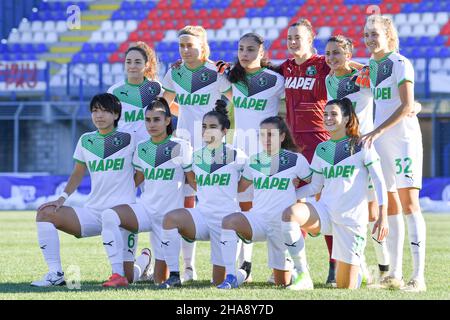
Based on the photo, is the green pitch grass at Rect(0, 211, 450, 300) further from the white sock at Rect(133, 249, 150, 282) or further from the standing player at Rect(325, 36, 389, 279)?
the standing player at Rect(325, 36, 389, 279)

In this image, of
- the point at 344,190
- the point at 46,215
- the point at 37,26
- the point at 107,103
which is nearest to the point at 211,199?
the point at 344,190

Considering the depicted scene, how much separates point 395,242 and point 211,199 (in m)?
1.33

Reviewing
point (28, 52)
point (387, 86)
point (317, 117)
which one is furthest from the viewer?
point (28, 52)

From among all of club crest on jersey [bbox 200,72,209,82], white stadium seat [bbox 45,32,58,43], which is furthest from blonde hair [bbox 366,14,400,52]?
white stadium seat [bbox 45,32,58,43]

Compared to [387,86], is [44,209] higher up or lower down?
lower down

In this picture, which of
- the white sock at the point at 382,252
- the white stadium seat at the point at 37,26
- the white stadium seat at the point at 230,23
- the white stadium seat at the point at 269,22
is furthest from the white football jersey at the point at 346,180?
the white stadium seat at the point at 37,26

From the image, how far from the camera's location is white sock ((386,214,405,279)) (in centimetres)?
666

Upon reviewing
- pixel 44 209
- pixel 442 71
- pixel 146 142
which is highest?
pixel 442 71

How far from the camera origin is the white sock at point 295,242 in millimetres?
6211

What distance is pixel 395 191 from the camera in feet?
22.2
